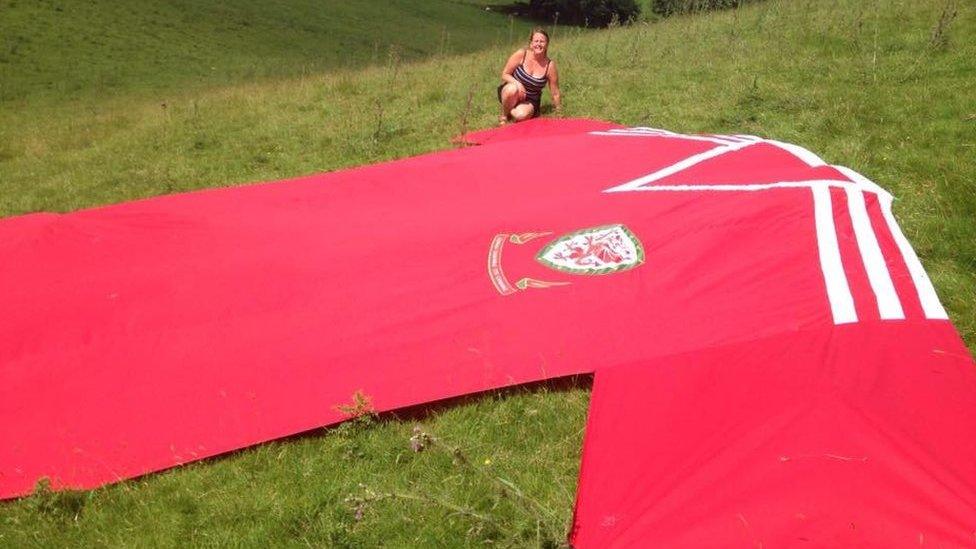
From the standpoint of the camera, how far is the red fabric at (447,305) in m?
3.34

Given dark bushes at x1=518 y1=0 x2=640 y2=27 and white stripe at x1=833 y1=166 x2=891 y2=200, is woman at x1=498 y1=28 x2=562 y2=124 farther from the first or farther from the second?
dark bushes at x1=518 y1=0 x2=640 y2=27

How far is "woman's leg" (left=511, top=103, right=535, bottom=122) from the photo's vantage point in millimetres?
8891

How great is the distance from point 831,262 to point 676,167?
1.61 meters

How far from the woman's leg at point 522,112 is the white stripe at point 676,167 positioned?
3668 millimetres

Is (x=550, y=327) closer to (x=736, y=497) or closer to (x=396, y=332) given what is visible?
(x=396, y=332)

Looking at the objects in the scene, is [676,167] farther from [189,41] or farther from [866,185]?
[189,41]

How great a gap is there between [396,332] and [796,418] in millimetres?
1944

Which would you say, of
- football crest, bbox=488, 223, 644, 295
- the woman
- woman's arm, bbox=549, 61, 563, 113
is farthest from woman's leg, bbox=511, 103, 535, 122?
football crest, bbox=488, 223, 644, 295

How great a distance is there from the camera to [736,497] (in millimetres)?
2631

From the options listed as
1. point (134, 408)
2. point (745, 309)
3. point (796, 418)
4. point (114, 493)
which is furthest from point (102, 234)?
point (796, 418)

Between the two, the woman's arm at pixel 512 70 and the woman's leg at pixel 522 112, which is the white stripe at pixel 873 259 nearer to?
the woman's leg at pixel 522 112

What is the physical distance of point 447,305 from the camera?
4082mm

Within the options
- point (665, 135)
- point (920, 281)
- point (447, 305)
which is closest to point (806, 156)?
point (665, 135)

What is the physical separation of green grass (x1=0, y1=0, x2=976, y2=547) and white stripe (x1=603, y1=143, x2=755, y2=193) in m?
1.35
